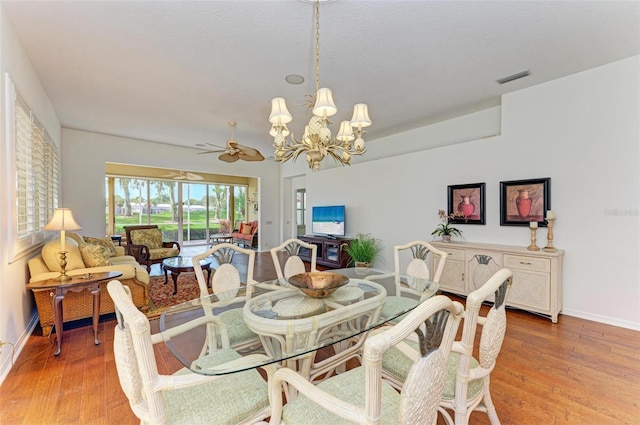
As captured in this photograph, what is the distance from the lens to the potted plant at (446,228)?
4320 mm

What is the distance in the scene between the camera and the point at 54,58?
2947 mm

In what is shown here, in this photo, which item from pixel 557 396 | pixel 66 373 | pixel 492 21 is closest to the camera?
pixel 557 396

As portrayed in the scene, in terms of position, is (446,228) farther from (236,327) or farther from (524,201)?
(236,327)

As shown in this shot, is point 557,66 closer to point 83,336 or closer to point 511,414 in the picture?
point 511,414

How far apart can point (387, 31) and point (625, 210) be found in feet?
10.4

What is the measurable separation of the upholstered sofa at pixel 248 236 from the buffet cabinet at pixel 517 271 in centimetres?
633

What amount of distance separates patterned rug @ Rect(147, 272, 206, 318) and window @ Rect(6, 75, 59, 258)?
1.45 meters

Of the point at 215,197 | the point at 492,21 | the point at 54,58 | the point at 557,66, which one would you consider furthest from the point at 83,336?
the point at 215,197

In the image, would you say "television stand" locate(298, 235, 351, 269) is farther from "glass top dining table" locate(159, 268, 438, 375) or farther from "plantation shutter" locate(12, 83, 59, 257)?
"plantation shutter" locate(12, 83, 59, 257)

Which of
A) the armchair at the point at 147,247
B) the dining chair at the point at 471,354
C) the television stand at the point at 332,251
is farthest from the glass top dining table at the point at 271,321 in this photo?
the armchair at the point at 147,247

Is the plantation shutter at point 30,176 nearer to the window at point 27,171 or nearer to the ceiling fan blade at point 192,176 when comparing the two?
the window at point 27,171

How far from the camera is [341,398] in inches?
49.2

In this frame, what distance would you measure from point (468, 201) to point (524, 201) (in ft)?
2.38

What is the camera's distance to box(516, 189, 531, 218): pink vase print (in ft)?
12.0
